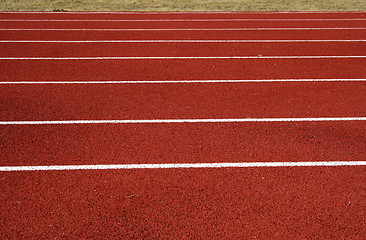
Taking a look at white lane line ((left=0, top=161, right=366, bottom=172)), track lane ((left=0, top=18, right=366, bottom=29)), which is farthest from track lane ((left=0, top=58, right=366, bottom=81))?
track lane ((left=0, top=18, right=366, bottom=29))

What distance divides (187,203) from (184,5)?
35.1ft

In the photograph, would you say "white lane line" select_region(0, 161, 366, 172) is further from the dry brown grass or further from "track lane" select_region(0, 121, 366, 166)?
the dry brown grass

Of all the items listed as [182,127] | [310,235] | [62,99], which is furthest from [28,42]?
[310,235]

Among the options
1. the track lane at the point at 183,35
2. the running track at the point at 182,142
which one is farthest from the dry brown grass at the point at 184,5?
the running track at the point at 182,142

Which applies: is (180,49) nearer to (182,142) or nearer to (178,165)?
(182,142)

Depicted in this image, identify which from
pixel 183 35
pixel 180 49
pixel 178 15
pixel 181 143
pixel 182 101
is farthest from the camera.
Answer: pixel 178 15

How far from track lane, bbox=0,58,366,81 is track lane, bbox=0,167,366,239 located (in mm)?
2649

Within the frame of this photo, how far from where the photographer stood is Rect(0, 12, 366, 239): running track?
289cm

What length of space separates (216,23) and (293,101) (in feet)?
18.5

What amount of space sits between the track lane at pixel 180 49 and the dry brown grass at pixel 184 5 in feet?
15.4

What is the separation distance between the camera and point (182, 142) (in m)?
3.88

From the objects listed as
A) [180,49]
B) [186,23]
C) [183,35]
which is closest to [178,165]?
[180,49]

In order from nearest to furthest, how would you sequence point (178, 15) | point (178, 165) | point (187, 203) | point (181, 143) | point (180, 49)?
point (187, 203)
point (178, 165)
point (181, 143)
point (180, 49)
point (178, 15)

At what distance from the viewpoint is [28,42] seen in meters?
7.82
